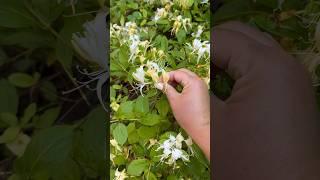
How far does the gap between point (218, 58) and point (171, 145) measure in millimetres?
225

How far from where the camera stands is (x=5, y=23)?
3.50 ft

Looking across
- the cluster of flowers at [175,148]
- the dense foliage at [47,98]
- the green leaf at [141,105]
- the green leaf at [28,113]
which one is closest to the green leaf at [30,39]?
the dense foliage at [47,98]

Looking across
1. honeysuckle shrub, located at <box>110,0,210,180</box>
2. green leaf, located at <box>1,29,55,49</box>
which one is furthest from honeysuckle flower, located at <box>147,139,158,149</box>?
green leaf, located at <box>1,29,55,49</box>

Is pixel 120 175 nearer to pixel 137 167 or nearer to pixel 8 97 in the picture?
pixel 137 167

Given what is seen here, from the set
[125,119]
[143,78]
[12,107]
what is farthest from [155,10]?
[12,107]

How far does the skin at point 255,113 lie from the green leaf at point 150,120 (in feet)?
0.15

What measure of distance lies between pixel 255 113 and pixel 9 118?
537 mm

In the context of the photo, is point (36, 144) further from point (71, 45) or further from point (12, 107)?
point (71, 45)

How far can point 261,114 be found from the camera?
1.11 meters

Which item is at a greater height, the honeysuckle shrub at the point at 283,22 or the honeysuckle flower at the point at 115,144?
the honeysuckle shrub at the point at 283,22

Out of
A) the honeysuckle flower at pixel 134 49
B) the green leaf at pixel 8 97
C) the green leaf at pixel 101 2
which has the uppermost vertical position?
the green leaf at pixel 101 2

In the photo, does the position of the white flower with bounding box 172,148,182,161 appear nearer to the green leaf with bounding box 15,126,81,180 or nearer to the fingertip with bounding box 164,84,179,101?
the fingertip with bounding box 164,84,179,101

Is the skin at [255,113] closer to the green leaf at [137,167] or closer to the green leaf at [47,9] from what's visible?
the green leaf at [137,167]

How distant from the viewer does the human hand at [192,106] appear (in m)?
1.13
